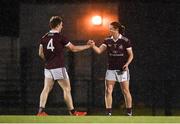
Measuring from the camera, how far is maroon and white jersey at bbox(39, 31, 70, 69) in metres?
17.4

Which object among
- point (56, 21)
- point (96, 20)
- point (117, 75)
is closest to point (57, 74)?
point (56, 21)

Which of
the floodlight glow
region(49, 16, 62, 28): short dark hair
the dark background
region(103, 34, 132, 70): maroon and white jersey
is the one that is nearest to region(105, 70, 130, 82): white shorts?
region(103, 34, 132, 70): maroon and white jersey

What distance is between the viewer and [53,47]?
17.4 m

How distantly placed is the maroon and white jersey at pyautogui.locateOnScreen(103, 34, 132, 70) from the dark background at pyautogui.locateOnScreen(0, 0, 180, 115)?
4598 mm

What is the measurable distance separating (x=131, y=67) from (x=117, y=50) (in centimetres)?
539

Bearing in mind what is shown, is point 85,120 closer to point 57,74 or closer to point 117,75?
point 57,74

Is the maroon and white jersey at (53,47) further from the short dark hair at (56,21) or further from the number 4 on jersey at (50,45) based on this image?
the short dark hair at (56,21)

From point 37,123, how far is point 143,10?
28.1 ft

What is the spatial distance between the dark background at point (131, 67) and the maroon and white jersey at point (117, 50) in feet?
15.1

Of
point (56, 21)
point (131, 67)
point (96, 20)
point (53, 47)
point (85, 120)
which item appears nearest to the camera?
point (85, 120)

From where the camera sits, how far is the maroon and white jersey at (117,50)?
59.3ft

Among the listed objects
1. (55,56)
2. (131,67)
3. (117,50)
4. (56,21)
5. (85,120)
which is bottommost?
(85,120)

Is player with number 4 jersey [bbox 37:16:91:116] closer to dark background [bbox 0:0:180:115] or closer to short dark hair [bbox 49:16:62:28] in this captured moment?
short dark hair [bbox 49:16:62:28]

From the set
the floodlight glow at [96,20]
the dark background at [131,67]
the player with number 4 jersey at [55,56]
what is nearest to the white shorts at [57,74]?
the player with number 4 jersey at [55,56]
